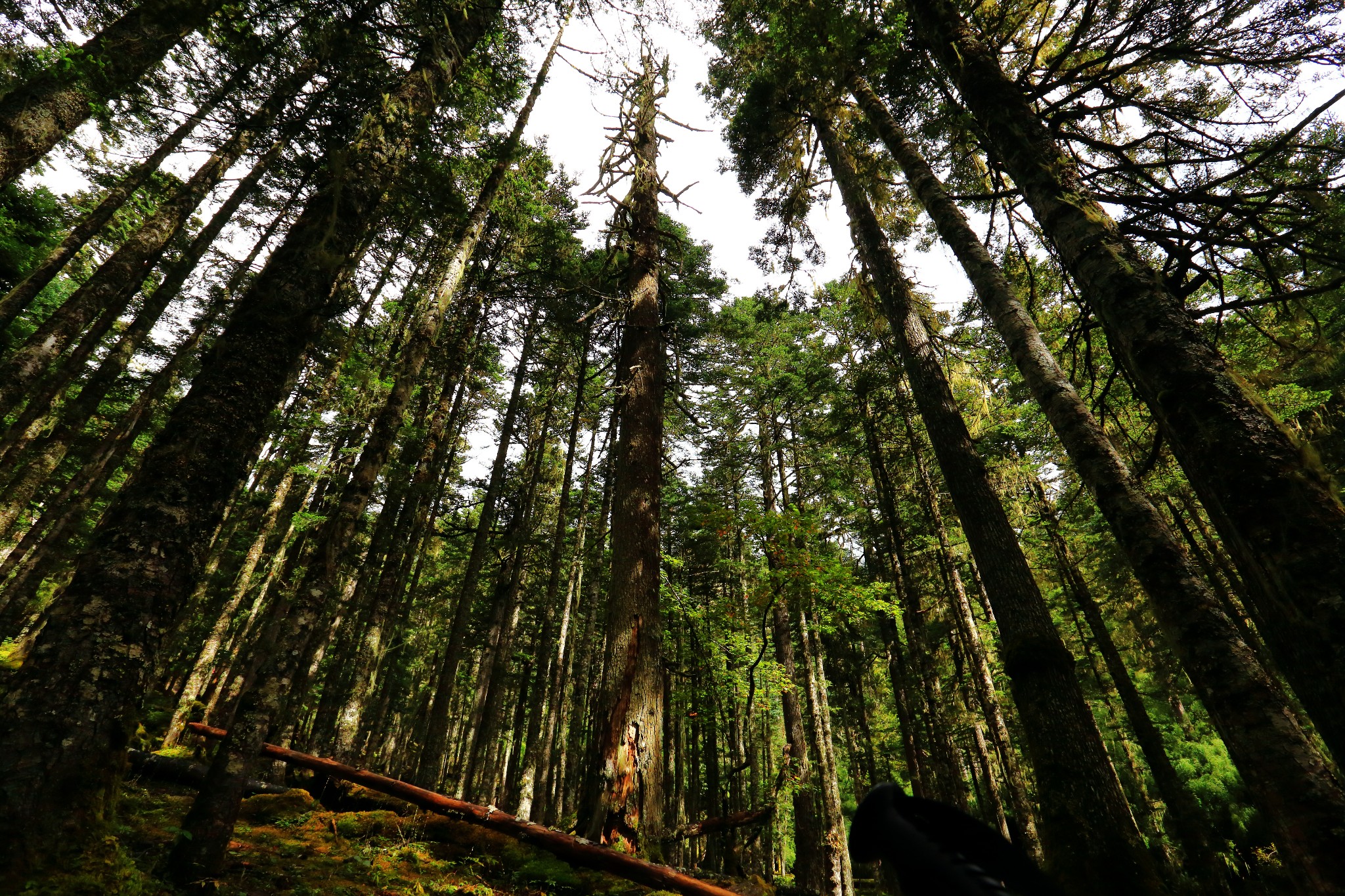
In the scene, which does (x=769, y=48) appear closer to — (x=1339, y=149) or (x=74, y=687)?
(x=1339, y=149)

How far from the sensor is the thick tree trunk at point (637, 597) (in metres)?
4.92

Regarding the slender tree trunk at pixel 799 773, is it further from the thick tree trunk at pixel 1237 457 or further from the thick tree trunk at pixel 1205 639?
the thick tree trunk at pixel 1237 457

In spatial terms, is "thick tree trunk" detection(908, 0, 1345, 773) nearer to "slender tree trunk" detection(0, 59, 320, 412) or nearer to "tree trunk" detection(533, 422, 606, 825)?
"slender tree trunk" detection(0, 59, 320, 412)

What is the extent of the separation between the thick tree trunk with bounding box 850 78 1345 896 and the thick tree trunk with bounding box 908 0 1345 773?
200 mm

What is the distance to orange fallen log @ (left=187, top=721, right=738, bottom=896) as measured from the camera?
409 centimetres

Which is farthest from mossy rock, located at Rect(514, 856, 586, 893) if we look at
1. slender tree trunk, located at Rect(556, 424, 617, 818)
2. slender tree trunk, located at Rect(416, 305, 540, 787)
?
slender tree trunk, located at Rect(416, 305, 540, 787)

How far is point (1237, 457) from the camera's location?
239 centimetres

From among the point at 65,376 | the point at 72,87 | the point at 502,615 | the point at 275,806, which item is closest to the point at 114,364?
the point at 65,376

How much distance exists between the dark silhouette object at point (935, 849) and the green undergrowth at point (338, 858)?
149 inches

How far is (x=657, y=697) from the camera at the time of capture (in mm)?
5477

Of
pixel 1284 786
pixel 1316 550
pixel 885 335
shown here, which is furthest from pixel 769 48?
pixel 1284 786

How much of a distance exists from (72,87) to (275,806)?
9.85 metres

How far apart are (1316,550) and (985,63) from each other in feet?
15.3

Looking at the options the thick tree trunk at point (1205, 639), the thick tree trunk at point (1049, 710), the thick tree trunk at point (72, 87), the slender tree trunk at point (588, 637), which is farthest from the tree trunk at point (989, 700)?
the thick tree trunk at point (72, 87)
